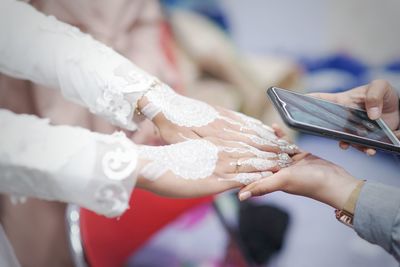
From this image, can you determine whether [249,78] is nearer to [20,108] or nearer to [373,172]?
Result: [373,172]

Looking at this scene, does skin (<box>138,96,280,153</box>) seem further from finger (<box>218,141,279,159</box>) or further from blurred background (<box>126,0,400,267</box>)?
blurred background (<box>126,0,400,267</box>)

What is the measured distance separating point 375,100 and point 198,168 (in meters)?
0.23

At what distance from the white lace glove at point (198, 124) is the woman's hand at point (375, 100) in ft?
0.28

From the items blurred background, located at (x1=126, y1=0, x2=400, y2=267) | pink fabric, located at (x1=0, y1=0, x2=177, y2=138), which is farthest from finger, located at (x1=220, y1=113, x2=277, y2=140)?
blurred background, located at (x1=126, y1=0, x2=400, y2=267)

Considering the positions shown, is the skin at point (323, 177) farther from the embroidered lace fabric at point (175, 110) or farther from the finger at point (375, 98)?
the embroidered lace fabric at point (175, 110)

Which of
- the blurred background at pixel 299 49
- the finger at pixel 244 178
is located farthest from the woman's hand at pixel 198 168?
the blurred background at pixel 299 49

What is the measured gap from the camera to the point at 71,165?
1.79ft

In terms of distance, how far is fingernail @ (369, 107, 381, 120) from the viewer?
1.96 feet

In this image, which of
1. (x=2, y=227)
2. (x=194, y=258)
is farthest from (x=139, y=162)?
(x=194, y=258)

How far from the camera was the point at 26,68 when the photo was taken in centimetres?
66

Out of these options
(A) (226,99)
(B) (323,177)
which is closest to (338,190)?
(B) (323,177)

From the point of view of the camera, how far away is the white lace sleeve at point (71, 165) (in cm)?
55

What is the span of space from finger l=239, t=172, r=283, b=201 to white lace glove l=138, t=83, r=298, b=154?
0.17 feet

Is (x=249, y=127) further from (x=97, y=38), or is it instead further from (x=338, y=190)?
(x=97, y=38)
